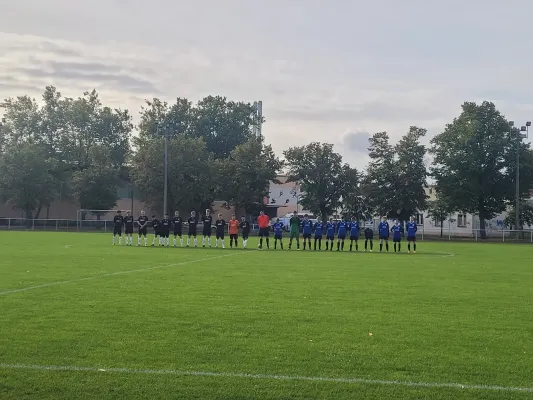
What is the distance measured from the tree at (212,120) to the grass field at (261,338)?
73375 mm

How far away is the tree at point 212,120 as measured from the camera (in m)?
88.2

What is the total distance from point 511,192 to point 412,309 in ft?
164

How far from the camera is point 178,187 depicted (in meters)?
63.3

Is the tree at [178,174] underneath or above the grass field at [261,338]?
above

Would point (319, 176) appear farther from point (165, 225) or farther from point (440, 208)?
point (165, 225)

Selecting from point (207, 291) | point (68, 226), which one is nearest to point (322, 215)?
point (68, 226)

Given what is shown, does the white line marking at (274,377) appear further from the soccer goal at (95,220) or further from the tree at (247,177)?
the tree at (247,177)

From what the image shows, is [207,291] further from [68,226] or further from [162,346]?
[68,226]

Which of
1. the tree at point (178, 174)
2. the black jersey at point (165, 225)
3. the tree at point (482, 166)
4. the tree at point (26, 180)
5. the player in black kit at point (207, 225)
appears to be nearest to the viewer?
the player in black kit at point (207, 225)

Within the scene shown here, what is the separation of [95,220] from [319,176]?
21.3 m

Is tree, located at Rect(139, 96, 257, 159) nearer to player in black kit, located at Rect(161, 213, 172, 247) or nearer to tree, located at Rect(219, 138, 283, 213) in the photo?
tree, located at Rect(219, 138, 283, 213)

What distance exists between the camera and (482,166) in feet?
191

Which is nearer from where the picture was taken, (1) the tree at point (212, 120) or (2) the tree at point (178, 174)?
(2) the tree at point (178, 174)

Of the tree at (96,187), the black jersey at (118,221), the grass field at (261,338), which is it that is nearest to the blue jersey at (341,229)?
the black jersey at (118,221)
